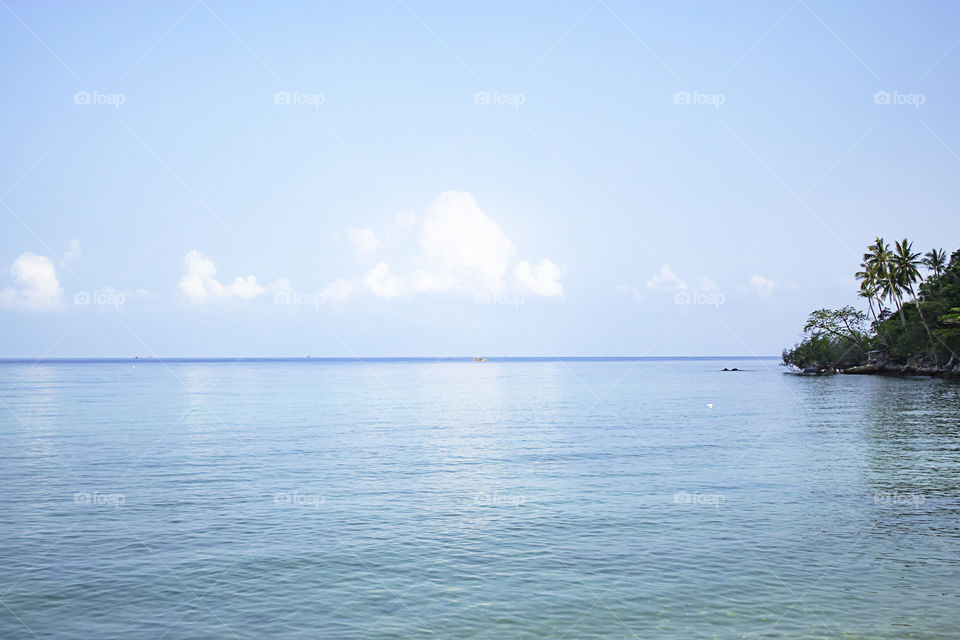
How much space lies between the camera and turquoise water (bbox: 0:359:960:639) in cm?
1370

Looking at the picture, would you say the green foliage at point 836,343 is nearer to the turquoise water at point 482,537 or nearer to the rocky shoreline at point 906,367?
the rocky shoreline at point 906,367

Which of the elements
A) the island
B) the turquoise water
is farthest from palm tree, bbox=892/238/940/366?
the turquoise water

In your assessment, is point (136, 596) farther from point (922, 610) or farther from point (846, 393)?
point (846, 393)

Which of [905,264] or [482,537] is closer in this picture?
[482,537]

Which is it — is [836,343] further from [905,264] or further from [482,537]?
[482,537]

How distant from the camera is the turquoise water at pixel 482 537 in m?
13.7

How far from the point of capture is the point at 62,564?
675 inches

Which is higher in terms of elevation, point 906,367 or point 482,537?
point 906,367

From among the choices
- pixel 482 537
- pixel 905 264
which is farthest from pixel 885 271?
pixel 482 537

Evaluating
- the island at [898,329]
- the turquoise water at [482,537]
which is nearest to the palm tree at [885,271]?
the island at [898,329]

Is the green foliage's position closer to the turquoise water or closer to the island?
the island

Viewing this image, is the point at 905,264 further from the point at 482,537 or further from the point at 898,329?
the point at 482,537

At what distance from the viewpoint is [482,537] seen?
1961cm

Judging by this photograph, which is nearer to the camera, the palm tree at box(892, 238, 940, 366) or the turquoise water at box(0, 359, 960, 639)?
the turquoise water at box(0, 359, 960, 639)
